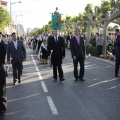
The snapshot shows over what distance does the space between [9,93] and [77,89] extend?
2.12m

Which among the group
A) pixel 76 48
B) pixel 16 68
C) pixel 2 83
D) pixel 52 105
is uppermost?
pixel 76 48

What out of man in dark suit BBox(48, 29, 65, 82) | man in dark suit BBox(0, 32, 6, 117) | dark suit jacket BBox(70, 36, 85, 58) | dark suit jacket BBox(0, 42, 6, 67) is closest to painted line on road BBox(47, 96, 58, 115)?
man in dark suit BBox(0, 32, 6, 117)

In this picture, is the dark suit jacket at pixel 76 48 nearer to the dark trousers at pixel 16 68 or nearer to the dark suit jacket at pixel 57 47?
the dark suit jacket at pixel 57 47

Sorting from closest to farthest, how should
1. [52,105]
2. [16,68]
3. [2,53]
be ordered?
[2,53] → [52,105] → [16,68]

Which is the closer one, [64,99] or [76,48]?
[64,99]

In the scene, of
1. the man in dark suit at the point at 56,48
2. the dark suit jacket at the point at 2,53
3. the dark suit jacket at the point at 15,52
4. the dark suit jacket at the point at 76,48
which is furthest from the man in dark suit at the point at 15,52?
the dark suit jacket at the point at 2,53

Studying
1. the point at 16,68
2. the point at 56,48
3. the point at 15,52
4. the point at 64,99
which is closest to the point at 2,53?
the point at 64,99

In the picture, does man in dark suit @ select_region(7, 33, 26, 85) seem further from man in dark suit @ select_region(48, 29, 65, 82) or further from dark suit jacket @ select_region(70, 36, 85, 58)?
dark suit jacket @ select_region(70, 36, 85, 58)

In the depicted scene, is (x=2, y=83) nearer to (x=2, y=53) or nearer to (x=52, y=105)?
(x=2, y=53)

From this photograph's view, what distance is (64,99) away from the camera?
9023 millimetres

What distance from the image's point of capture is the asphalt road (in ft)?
24.0

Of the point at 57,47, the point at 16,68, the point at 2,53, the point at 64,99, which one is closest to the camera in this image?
the point at 2,53

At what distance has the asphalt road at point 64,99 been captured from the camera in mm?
7324

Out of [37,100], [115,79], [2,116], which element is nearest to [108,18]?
[115,79]
